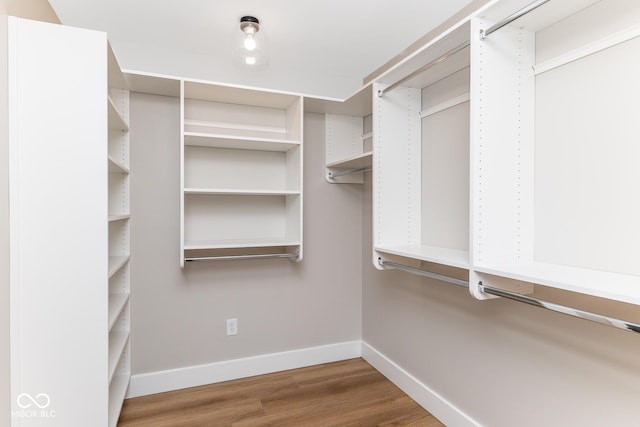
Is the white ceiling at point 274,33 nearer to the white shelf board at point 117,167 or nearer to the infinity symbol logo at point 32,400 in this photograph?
the white shelf board at point 117,167

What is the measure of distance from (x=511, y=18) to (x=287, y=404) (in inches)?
90.4

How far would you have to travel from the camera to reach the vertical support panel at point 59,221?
4.68 ft

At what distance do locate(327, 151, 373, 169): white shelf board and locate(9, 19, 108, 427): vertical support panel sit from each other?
4.64ft

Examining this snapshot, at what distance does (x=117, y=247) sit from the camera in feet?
7.32

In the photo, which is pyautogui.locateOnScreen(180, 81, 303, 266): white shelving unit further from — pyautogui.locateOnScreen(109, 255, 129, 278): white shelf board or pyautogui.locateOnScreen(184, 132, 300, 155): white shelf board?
pyautogui.locateOnScreen(109, 255, 129, 278): white shelf board

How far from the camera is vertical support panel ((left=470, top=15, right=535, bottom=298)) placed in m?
1.39

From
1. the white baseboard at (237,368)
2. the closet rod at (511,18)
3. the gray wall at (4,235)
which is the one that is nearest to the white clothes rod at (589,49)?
the closet rod at (511,18)

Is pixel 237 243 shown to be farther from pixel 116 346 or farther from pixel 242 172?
pixel 116 346

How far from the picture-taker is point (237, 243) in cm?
231

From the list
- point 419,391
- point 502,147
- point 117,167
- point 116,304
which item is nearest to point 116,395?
point 116,304

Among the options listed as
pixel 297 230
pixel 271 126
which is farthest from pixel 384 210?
pixel 271 126

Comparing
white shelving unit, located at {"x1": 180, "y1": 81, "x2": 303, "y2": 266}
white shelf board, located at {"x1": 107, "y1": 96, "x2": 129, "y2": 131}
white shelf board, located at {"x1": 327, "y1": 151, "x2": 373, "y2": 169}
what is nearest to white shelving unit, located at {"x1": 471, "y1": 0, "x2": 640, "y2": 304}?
white shelf board, located at {"x1": 327, "y1": 151, "x2": 373, "y2": 169}

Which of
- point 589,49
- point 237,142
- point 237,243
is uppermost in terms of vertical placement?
point 589,49

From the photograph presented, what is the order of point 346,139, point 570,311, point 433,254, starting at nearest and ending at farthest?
point 570,311 → point 433,254 → point 346,139
